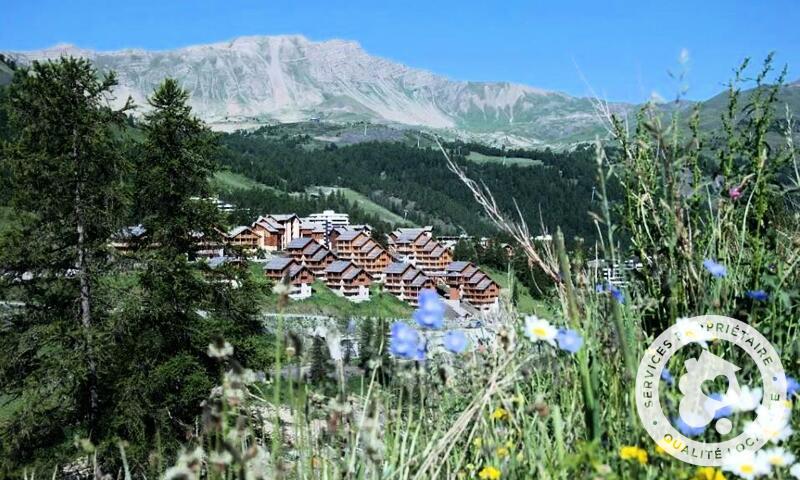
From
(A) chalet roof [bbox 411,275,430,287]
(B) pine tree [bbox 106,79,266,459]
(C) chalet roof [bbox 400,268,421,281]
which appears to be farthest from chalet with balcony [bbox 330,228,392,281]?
(B) pine tree [bbox 106,79,266,459]

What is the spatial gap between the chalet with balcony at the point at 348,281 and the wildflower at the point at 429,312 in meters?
87.9

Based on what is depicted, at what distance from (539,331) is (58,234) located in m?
17.2

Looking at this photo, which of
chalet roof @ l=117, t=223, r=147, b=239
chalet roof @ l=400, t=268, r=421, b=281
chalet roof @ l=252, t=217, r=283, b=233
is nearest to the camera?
chalet roof @ l=117, t=223, r=147, b=239

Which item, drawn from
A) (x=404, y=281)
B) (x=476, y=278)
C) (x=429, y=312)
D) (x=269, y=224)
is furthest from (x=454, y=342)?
(x=269, y=224)

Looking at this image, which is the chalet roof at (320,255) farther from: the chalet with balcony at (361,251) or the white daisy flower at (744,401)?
the white daisy flower at (744,401)

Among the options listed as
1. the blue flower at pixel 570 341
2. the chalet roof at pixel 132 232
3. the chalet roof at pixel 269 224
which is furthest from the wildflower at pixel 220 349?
the chalet roof at pixel 269 224

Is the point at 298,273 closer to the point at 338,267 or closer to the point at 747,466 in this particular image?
the point at 338,267

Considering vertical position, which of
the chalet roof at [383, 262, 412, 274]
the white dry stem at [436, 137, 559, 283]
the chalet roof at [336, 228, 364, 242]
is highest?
the white dry stem at [436, 137, 559, 283]

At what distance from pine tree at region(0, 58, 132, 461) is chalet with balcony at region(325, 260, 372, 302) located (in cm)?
7300

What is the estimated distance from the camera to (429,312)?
2068mm

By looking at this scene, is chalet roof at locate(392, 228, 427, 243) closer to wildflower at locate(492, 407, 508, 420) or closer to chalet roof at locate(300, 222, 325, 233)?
chalet roof at locate(300, 222, 325, 233)

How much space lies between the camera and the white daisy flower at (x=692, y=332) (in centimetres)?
198

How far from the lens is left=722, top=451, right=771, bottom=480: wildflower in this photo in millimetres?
1472

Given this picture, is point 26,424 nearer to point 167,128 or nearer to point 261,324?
point 261,324
